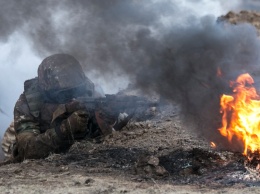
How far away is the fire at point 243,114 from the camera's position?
19.1 ft

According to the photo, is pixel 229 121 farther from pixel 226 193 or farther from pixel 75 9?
pixel 75 9

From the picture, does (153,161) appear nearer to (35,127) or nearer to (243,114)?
(243,114)

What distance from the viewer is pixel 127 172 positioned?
5.65 metres

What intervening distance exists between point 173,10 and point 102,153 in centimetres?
270

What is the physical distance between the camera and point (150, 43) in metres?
7.06

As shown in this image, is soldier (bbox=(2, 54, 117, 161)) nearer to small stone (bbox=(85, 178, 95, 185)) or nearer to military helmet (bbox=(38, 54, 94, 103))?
military helmet (bbox=(38, 54, 94, 103))

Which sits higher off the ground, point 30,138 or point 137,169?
point 30,138

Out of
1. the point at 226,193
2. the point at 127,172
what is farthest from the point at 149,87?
the point at 226,193

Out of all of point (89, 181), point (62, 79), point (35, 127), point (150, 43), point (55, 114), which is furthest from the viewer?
point (35, 127)

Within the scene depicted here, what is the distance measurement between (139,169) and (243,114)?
164cm

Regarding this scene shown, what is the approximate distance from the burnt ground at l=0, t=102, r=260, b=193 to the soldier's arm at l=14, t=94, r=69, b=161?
0.35 meters

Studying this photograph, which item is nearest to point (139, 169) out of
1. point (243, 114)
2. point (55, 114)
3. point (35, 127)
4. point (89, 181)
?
point (89, 181)

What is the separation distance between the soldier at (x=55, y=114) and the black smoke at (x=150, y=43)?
68 centimetres

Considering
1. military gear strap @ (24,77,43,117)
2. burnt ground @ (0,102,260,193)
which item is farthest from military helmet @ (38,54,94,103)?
burnt ground @ (0,102,260,193)
